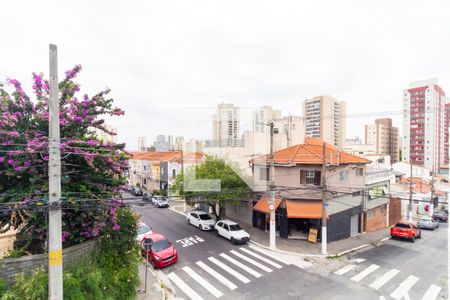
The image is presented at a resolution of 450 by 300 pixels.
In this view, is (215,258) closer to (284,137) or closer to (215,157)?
(215,157)

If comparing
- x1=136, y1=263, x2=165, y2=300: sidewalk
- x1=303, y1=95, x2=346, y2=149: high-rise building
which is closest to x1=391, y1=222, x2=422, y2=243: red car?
x1=136, y1=263, x2=165, y2=300: sidewalk

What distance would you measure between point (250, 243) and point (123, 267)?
916cm

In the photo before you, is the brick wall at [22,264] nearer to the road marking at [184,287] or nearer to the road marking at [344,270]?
the road marking at [184,287]

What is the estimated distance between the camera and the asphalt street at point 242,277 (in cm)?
928

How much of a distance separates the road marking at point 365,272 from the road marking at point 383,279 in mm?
533

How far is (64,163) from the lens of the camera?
645 cm

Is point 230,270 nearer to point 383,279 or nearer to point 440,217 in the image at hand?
point 383,279

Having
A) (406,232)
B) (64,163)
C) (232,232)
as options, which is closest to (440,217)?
(406,232)

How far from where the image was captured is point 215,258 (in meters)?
12.7

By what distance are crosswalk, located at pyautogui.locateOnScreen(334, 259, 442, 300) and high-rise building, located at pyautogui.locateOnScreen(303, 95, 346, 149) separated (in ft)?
151

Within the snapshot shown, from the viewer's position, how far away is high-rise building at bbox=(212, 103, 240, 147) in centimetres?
1795

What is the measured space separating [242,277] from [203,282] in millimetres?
1874

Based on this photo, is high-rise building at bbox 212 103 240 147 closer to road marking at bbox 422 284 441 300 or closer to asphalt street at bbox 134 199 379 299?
asphalt street at bbox 134 199 379 299

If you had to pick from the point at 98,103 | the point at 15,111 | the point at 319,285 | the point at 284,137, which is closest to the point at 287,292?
the point at 319,285
